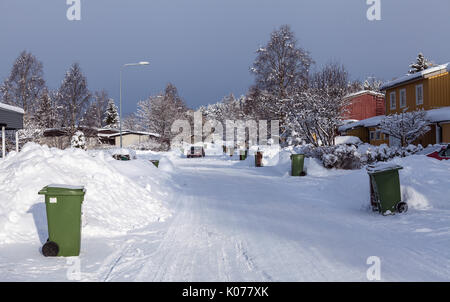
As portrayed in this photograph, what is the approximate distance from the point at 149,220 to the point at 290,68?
33140mm

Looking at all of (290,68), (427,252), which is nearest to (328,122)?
(290,68)

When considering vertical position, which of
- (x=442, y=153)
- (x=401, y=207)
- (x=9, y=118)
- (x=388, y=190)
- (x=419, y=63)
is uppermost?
(x=419, y=63)

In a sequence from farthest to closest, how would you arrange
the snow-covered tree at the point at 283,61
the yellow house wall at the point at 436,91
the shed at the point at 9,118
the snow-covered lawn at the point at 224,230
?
the snow-covered tree at the point at 283,61, the yellow house wall at the point at 436,91, the shed at the point at 9,118, the snow-covered lawn at the point at 224,230

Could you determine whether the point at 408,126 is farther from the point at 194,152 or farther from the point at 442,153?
the point at 194,152

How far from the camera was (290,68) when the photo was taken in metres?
38.3

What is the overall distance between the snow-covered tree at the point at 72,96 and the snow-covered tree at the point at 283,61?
90.8ft

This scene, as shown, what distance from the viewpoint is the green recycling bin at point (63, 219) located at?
530 cm

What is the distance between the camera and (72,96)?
49.6 metres

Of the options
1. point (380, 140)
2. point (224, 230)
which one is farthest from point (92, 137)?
point (224, 230)

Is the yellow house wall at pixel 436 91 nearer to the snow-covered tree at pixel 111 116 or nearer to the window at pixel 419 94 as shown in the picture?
the window at pixel 419 94

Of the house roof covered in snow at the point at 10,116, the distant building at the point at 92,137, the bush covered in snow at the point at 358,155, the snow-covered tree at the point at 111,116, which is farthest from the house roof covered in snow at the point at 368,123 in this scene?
the snow-covered tree at the point at 111,116

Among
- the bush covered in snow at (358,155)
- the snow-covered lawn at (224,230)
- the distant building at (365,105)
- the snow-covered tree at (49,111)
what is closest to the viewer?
the snow-covered lawn at (224,230)

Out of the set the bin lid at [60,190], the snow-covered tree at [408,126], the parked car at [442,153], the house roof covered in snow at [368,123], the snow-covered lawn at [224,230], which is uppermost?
the house roof covered in snow at [368,123]

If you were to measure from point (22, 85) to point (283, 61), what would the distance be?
3218 cm
